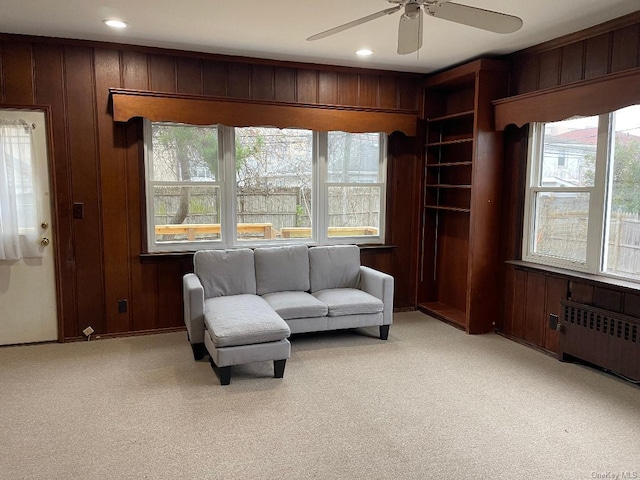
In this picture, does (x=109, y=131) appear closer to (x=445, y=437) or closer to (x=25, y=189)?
(x=25, y=189)

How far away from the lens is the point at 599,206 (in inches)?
143

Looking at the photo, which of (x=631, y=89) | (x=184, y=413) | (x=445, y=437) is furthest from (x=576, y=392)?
(x=184, y=413)

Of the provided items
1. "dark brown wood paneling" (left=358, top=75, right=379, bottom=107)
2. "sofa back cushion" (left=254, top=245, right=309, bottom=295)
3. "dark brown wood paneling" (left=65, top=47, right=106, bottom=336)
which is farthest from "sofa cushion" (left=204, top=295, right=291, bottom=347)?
"dark brown wood paneling" (left=358, top=75, right=379, bottom=107)

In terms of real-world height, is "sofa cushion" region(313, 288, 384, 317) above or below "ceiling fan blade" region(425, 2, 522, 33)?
below

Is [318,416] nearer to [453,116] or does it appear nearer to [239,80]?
[239,80]

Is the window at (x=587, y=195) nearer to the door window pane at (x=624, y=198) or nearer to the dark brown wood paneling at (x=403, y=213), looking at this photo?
the door window pane at (x=624, y=198)

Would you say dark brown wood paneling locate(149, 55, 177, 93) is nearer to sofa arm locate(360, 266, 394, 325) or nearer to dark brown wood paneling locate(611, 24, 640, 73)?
sofa arm locate(360, 266, 394, 325)

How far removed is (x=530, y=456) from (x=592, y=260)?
6.23 ft

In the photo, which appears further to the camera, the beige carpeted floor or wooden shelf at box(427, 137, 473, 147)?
wooden shelf at box(427, 137, 473, 147)

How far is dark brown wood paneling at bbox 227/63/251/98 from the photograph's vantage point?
14.7 ft

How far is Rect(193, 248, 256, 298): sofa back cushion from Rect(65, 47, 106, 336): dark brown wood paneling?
912 mm

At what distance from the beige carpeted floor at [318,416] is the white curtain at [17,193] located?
0.91m

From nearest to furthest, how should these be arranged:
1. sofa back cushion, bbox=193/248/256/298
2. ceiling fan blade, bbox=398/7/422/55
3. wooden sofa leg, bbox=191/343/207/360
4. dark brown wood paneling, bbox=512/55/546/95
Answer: ceiling fan blade, bbox=398/7/422/55, wooden sofa leg, bbox=191/343/207/360, dark brown wood paneling, bbox=512/55/546/95, sofa back cushion, bbox=193/248/256/298

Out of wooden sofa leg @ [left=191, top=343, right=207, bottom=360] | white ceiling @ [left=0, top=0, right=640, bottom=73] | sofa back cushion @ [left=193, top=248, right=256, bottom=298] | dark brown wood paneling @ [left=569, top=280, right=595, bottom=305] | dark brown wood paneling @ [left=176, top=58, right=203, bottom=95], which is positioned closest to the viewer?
white ceiling @ [left=0, top=0, right=640, bottom=73]
